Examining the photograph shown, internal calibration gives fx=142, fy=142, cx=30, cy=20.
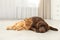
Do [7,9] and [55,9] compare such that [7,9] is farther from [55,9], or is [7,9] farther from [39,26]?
[39,26]

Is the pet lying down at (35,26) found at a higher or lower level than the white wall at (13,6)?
lower

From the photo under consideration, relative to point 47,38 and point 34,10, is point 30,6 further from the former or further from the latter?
point 47,38

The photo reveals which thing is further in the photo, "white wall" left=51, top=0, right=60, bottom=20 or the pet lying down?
"white wall" left=51, top=0, right=60, bottom=20

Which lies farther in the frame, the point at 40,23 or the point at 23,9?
the point at 23,9

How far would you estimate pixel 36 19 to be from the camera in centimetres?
247

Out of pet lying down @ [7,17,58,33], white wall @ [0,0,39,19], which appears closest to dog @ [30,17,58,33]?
pet lying down @ [7,17,58,33]

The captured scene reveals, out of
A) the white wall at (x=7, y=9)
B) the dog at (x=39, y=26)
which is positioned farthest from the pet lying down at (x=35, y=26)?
the white wall at (x=7, y=9)

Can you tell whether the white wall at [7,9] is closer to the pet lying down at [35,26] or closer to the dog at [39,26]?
the pet lying down at [35,26]

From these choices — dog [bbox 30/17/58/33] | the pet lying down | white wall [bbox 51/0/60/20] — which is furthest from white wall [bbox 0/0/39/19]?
dog [bbox 30/17/58/33]

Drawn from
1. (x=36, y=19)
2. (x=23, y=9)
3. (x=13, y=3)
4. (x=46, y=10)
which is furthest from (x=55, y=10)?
(x=36, y=19)

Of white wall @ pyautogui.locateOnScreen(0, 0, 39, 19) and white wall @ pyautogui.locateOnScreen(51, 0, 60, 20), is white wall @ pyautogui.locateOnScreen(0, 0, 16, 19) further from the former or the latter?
white wall @ pyautogui.locateOnScreen(51, 0, 60, 20)

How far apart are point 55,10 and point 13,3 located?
124cm

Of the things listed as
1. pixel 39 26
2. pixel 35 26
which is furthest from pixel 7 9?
pixel 39 26

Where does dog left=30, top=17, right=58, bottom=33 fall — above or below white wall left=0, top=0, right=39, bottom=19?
below
